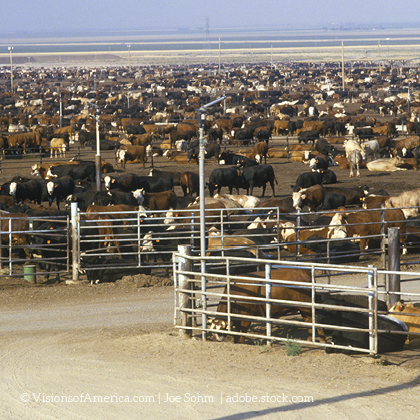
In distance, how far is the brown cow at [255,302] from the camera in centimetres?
865

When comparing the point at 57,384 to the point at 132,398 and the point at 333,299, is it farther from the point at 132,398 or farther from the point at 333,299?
the point at 333,299

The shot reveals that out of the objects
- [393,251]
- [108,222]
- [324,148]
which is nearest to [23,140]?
[324,148]

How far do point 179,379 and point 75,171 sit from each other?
19632 millimetres

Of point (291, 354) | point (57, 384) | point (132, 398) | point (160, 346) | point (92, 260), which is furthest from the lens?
point (92, 260)

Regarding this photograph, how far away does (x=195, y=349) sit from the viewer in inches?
332

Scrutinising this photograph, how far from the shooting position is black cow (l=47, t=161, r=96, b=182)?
25.9 m

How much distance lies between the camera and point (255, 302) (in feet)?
28.3

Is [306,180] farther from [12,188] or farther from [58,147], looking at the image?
[58,147]

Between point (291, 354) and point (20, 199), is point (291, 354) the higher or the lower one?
the lower one

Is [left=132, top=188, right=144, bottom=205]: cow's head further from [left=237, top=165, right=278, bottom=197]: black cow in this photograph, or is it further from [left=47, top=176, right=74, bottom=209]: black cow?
[left=237, top=165, right=278, bottom=197]: black cow

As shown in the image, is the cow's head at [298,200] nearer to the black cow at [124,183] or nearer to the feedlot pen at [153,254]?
the feedlot pen at [153,254]

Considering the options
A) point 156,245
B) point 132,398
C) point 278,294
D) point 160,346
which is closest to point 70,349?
point 160,346

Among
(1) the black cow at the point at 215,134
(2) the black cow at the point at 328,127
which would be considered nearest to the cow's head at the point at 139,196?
(1) the black cow at the point at 215,134

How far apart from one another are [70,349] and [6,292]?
436 centimetres
